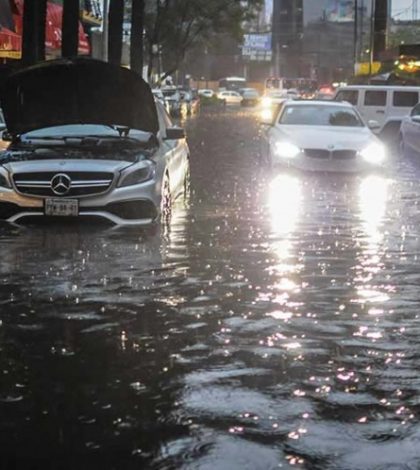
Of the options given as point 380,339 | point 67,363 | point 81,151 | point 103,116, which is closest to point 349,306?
point 380,339

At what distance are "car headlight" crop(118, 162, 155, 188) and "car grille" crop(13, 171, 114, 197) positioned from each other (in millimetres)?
135

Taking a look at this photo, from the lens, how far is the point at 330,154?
14.4 meters

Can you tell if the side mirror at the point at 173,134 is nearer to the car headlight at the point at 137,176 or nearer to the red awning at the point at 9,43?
the car headlight at the point at 137,176

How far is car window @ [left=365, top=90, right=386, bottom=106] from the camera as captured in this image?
25.6m

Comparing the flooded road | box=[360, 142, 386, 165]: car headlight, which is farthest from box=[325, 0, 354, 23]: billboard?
the flooded road

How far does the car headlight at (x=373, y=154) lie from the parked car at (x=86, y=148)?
3.48 metres

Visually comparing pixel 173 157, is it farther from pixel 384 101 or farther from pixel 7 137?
pixel 384 101

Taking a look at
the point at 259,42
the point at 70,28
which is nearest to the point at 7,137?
the point at 70,28

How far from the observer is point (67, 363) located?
509 cm

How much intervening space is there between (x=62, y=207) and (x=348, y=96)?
18.6m

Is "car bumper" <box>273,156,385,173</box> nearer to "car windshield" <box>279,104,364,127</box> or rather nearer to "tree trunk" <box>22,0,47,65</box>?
"car windshield" <box>279,104,364,127</box>

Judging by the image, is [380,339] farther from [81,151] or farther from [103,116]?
[103,116]

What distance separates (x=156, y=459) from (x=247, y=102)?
74.0 m

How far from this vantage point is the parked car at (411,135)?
19000mm
